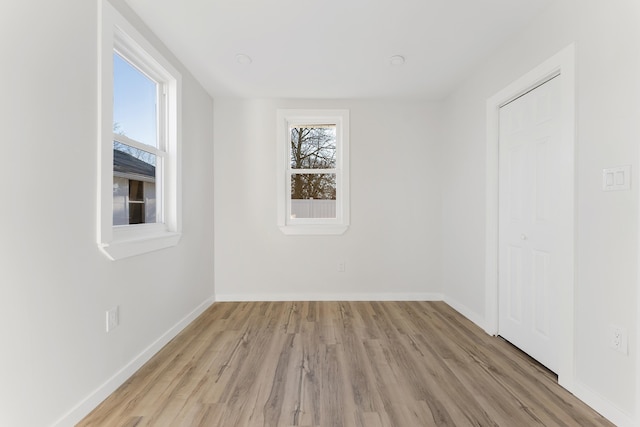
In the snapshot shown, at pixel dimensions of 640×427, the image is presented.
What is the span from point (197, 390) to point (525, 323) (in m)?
2.35

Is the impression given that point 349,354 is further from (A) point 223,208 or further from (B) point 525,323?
(A) point 223,208

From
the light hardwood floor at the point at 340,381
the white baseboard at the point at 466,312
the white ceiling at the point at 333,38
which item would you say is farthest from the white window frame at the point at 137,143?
the white baseboard at the point at 466,312

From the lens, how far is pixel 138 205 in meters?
2.34

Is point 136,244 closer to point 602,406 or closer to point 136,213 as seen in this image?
point 136,213

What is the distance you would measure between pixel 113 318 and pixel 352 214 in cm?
260

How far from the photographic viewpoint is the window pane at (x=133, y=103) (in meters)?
2.08

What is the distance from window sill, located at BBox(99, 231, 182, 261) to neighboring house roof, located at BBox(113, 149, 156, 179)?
0.46 metres

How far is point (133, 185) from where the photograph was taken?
2.28m

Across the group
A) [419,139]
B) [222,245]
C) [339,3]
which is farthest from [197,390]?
[419,139]

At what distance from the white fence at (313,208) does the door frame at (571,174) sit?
1747mm

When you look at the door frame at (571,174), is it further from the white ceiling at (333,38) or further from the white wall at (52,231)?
the white wall at (52,231)

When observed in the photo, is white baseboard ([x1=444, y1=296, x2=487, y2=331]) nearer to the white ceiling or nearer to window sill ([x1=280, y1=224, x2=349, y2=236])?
window sill ([x1=280, y1=224, x2=349, y2=236])

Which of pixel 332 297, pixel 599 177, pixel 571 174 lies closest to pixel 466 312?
pixel 332 297

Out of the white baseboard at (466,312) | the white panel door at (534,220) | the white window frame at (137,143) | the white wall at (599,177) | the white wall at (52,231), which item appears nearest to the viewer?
the white wall at (52,231)
